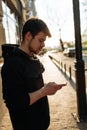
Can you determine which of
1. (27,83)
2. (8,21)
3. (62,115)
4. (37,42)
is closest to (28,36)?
(37,42)

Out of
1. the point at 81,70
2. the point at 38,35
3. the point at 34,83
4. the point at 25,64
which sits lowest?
the point at 81,70

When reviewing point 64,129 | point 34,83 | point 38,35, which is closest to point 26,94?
point 34,83

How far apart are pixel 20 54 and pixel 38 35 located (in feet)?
0.75

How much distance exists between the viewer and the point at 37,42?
272 cm

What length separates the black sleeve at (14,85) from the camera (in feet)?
8.20

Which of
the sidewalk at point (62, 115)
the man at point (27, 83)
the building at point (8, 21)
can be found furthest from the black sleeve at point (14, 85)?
the building at point (8, 21)

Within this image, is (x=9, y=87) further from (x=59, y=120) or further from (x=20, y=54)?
(x=59, y=120)

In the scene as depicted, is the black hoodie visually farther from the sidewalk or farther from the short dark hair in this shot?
the sidewalk

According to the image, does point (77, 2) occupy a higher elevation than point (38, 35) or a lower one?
higher

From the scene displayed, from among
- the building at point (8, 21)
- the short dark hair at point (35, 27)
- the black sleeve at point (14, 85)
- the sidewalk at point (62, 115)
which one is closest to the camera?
the black sleeve at point (14, 85)

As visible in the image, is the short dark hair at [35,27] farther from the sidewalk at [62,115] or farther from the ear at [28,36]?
the sidewalk at [62,115]

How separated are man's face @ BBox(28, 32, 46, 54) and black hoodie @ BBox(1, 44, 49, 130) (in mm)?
87

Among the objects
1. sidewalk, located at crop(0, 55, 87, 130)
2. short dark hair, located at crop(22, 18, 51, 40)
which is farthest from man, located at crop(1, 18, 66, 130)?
sidewalk, located at crop(0, 55, 87, 130)

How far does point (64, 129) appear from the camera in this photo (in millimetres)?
6324
